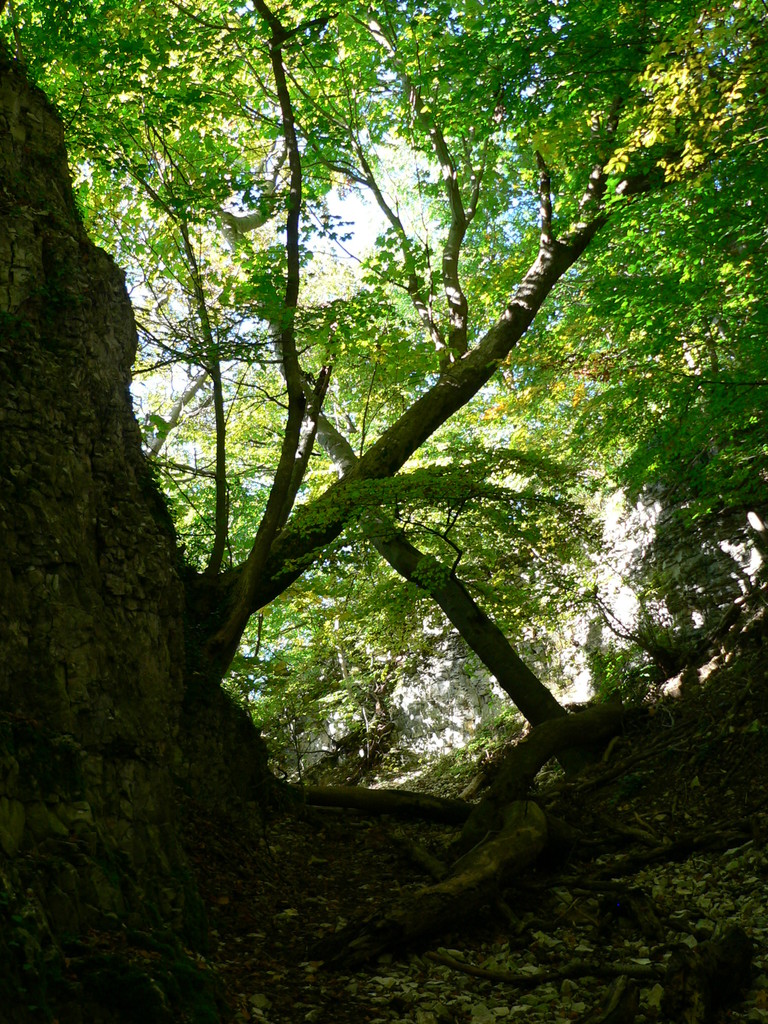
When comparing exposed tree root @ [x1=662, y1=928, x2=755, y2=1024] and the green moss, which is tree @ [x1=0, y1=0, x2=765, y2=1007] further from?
exposed tree root @ [x1=662, y1=928, x2=755, y2=1024]

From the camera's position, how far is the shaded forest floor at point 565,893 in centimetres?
365

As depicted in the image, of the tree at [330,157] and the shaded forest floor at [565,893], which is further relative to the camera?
the tree at [330,157]

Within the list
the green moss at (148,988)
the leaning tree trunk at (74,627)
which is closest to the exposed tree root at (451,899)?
the leaning tree trunk at (74,627)

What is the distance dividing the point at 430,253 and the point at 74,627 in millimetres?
6438

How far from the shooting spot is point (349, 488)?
7215 mm

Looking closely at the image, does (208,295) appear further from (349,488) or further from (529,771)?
(529,771)

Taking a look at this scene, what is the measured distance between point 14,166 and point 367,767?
1015 cm

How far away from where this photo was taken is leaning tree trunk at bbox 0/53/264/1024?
3.01m

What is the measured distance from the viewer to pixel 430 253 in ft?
29.0

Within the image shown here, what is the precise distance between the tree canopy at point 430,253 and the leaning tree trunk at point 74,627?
817 millimetres

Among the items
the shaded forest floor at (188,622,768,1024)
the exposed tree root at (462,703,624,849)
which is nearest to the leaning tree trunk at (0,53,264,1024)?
the shaded forest floor at (188,622,768,1024)

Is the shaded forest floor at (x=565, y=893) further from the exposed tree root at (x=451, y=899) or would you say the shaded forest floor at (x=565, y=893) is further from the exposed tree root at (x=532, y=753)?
the exposed tree root at (x=532, y=753)

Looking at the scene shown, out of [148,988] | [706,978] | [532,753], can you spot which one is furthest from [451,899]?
[532,753]

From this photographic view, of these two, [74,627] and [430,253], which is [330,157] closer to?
[430,253]
